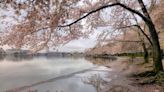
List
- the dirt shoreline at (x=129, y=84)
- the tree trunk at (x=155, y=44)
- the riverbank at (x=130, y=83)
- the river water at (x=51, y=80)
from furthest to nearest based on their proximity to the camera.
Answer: the river water at (x=51, y=80), the tree trunk at (x=155, y=44), the riverbank at (x=130, y=83), the dirt shoreline at (x=129, y=84)

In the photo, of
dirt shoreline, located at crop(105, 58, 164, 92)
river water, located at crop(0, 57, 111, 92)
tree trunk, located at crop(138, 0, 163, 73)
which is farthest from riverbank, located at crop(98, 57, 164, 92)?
river water, located at crop(0, 57, 111, 92)

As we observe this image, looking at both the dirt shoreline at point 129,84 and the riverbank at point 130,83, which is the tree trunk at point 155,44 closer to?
the riverbank at point 130,83

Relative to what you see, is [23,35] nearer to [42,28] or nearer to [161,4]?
[42,28]

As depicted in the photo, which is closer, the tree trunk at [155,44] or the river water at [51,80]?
the tree trunk at [155,44]

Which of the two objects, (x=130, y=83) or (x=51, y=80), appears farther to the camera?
(x=51, y=80)

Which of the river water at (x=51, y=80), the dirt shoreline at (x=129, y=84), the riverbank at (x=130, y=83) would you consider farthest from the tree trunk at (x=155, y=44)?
the river water at (x=51, y=80)

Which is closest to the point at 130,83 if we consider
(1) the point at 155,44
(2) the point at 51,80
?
(1) the point at 155,44

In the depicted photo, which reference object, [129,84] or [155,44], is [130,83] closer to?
[129,84]

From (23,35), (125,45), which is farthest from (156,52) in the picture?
(125,45)

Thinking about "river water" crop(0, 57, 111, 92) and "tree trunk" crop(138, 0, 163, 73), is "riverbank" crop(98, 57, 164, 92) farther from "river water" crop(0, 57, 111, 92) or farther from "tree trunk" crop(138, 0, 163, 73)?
"river water" crop(0, 57, 111, 92)

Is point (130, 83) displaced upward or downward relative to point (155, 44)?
downward

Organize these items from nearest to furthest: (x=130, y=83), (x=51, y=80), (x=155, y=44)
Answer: (x=155, y=44)
(x=130, y=83)
(x=51, y=80)

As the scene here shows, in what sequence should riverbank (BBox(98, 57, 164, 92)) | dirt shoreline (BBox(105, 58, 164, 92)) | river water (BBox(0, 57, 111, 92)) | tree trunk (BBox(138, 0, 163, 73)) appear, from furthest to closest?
river water (BBox(0, 57, 111, 92)) < tree trunk (BBox(138, 0, 163, 73)) < riverbank (BBox(98, 57, 164, 92)) < dirt shoreline (BBox(105, 58, 164, 92))

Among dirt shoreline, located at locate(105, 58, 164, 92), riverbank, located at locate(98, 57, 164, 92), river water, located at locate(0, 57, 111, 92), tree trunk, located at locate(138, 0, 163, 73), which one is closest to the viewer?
dirt shoreline, located at locate(105, 58, 164, 92)
